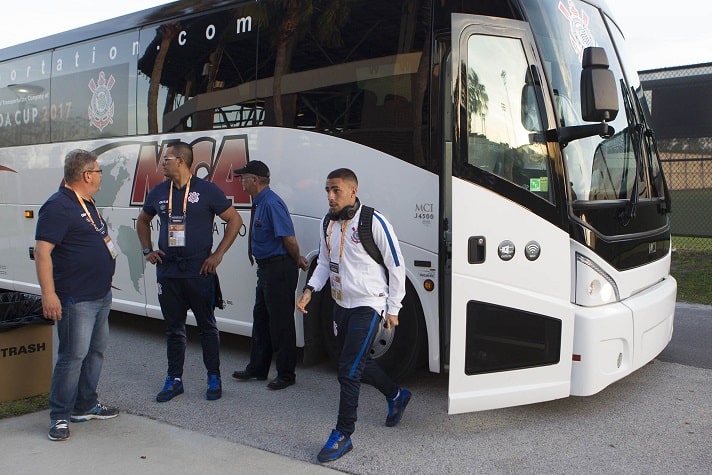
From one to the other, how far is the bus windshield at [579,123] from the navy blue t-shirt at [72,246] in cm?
316

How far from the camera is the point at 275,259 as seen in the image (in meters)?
5.54

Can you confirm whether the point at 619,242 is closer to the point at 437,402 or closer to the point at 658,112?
the point at 437,402

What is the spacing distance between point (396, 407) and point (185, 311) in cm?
181

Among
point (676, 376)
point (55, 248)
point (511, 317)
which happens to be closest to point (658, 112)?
point (676, 376)

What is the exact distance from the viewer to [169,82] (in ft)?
22.9

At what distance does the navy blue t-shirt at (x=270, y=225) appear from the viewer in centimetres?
545

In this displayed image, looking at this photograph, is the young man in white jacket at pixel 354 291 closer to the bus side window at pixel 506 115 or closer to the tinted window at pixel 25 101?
the bus side window at pixel 506 115

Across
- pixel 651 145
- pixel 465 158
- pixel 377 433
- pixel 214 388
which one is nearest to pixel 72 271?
pixel 214 388

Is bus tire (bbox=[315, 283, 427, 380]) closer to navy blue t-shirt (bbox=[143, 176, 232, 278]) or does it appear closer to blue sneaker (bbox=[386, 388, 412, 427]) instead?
blue sneaker (bbox=[386, 388, 412, 427])

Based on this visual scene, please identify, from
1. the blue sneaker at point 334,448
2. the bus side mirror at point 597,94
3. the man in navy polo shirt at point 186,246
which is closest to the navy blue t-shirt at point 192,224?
the man in navy polo shirt at point 186,246

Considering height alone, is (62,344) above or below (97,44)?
below

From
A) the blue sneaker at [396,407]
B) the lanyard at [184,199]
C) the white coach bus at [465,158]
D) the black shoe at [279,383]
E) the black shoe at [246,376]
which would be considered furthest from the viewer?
the black shoe at [246,376]

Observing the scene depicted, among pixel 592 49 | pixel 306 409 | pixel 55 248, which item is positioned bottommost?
pixel 306 409

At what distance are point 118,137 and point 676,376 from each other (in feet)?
19.3
